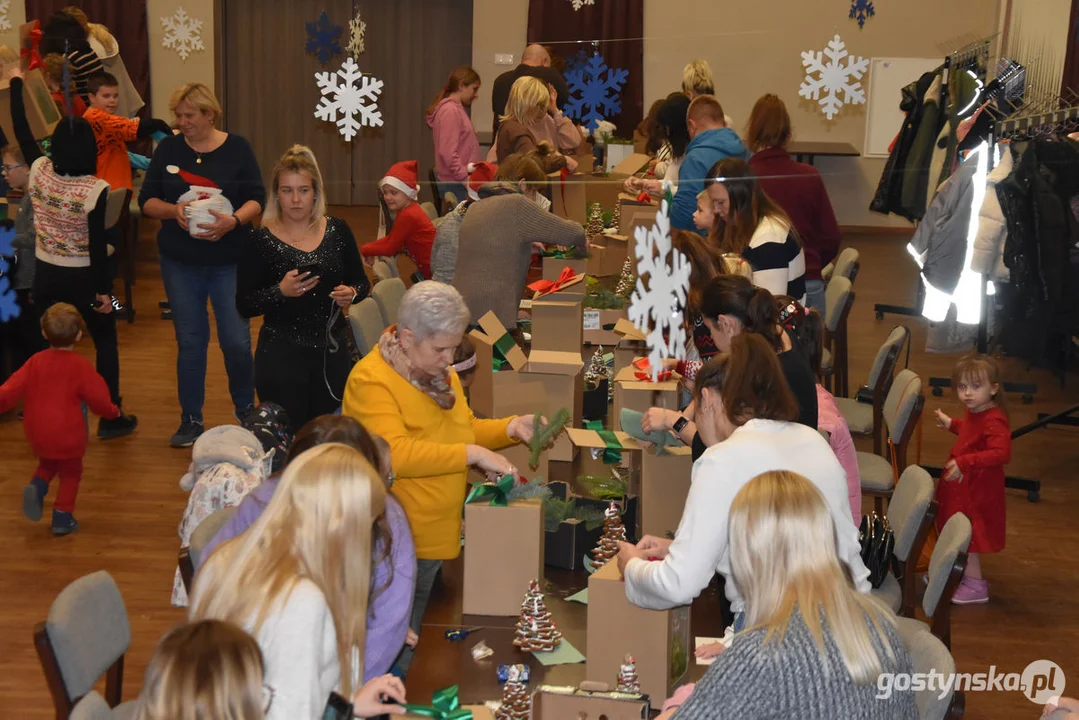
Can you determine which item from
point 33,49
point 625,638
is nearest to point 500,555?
point 625,638

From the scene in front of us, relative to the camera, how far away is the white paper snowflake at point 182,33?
495 centimetres

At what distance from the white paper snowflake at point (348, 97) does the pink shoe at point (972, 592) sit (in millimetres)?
2946

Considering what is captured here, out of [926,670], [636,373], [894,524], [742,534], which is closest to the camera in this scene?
[742,534]

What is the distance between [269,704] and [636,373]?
265 centimetres

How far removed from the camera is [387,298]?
17.8ft

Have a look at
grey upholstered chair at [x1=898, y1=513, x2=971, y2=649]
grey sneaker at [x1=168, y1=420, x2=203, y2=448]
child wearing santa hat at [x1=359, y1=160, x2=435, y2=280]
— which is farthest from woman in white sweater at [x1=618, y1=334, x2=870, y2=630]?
grey sneaker at [x1=168, y1=420, x2=203, y2=448]

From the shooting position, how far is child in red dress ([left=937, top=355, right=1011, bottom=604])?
179 inches

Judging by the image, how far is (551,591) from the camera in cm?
298

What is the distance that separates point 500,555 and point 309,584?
0.87 metres

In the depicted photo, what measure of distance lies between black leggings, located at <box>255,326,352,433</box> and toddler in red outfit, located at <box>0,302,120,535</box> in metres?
0.96

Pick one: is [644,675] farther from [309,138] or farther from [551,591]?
[309,138]

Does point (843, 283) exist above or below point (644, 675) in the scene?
above

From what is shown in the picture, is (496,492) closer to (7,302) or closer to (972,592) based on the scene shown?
(972,592)

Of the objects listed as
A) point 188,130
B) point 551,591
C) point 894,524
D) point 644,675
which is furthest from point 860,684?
point 188,130
